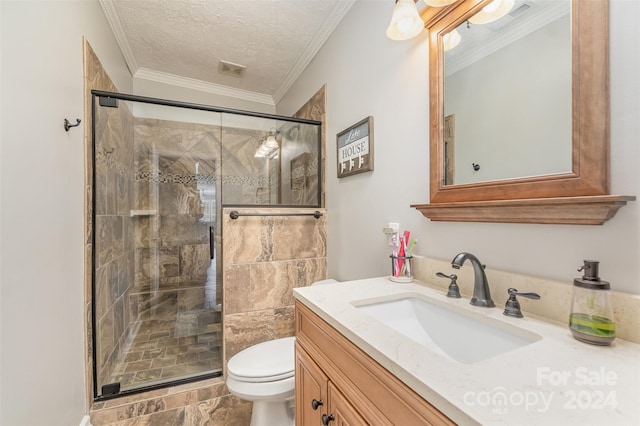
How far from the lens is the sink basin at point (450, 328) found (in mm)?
705

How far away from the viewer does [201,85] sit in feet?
9.23

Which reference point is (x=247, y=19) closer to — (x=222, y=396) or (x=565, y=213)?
(x=565, y=213)

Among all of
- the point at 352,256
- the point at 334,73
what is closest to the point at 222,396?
the point at 352,256

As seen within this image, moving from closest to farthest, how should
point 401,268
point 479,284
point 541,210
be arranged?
1. point 541,210
2. point 479,284
3. point 401,268

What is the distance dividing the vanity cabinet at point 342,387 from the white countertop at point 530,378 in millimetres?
33

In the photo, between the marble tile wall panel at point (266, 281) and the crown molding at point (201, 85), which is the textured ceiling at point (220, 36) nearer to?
the crown molding at point (201, 85)

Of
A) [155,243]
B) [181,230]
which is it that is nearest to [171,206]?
[181,230]

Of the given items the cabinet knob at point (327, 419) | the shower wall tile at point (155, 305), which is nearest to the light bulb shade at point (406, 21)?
the cabinet knob at point (327, 419)

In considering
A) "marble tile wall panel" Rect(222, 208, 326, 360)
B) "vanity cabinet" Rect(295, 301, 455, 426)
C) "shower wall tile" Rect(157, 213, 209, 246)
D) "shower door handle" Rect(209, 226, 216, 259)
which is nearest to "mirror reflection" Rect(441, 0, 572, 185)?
"vanity cabinet" Rect(295, 301, 455, 426)

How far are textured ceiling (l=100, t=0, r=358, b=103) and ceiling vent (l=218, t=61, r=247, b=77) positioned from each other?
40 millimetres

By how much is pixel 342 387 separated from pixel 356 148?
1.26m

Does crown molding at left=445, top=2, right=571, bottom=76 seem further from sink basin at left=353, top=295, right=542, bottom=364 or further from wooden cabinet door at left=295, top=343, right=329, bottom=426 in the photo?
wooden cabinet door at left=295, top=343, right=329, bottom=426

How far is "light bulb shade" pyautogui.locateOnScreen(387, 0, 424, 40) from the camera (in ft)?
3.42

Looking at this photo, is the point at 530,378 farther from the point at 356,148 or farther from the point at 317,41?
the point at 317,41
